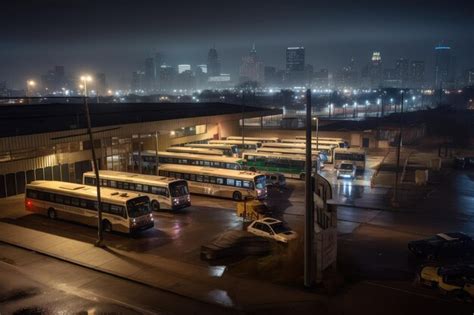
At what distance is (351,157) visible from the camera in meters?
45.9

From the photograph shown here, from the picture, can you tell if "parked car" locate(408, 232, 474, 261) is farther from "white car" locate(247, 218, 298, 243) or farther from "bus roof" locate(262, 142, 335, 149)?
"bus roof" locate(262, 142, 335, 149)

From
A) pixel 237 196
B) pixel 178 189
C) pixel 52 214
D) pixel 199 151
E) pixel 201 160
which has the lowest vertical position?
pixel 237 196

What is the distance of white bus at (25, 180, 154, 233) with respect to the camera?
24500 millimetres

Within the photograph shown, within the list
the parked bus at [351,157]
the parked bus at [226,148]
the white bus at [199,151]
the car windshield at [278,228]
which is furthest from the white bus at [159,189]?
the parked bus at [351,157]

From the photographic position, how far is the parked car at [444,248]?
20.8 metres

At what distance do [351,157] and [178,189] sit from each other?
23250 mm

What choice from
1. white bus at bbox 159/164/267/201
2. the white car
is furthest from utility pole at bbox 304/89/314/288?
white bus at bbox 159/164/267/201

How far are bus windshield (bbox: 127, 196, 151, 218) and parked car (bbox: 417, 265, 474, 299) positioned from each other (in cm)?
1525

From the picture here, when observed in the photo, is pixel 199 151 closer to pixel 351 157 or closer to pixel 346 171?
pixel 346 171

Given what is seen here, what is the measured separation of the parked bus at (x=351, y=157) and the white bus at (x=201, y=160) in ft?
36.0

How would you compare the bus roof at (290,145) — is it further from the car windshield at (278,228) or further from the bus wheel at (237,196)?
the car windshield at (278,228)

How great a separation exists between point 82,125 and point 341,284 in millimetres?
29713

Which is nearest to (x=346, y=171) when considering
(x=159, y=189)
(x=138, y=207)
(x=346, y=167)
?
(x=346, y=167)

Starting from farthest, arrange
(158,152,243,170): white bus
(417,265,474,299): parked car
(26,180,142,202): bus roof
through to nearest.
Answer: (158,152,243,170): white bus, (26,180,142,202): bus roof, (417,265,474,299): parked car
